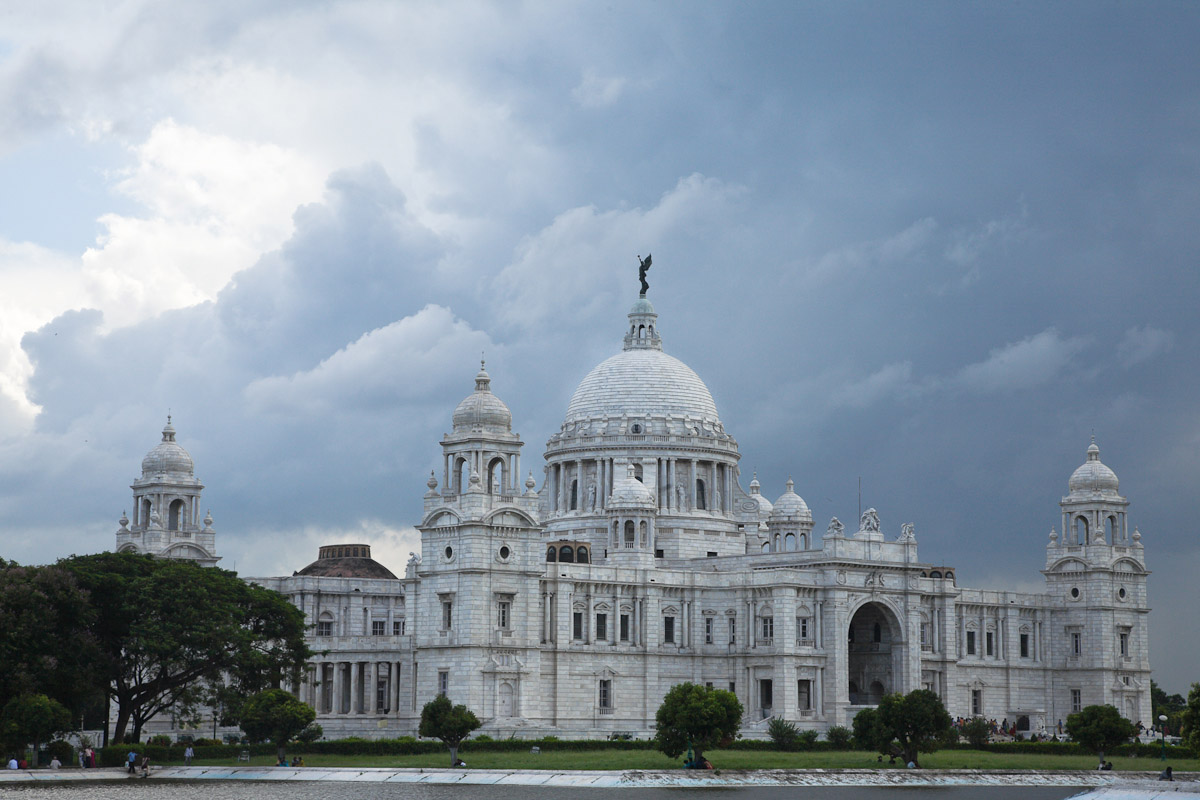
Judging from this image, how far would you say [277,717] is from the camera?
92062 millimetres

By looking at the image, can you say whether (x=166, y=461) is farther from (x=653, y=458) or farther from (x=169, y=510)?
(x=653, y=458)

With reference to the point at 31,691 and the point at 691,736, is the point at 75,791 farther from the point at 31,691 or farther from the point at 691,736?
the point at 691,736

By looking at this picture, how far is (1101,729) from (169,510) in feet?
201

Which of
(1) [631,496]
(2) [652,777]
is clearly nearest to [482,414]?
(1) [631,496]

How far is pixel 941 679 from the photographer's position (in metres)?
127

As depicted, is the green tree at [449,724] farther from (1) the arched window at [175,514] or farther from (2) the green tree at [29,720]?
(1) the arched window at [175,514]

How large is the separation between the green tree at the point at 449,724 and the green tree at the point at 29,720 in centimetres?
1632

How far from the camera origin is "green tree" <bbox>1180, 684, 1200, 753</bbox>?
78.8 meters

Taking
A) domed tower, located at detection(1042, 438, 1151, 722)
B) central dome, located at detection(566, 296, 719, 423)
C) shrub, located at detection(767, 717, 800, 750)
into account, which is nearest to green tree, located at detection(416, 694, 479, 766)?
shrub, located at detection(767, 717, 800, 750)

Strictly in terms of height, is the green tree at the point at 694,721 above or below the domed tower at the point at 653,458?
below

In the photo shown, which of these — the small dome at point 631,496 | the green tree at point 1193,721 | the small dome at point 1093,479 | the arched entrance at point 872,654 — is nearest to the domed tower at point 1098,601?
the small dome at point 1093,479

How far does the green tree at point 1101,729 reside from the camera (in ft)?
304

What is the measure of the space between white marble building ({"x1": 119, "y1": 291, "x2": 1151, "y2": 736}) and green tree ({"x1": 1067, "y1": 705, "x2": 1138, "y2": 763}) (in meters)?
22.9

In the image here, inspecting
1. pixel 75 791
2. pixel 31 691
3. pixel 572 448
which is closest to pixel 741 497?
pixel 572 448
